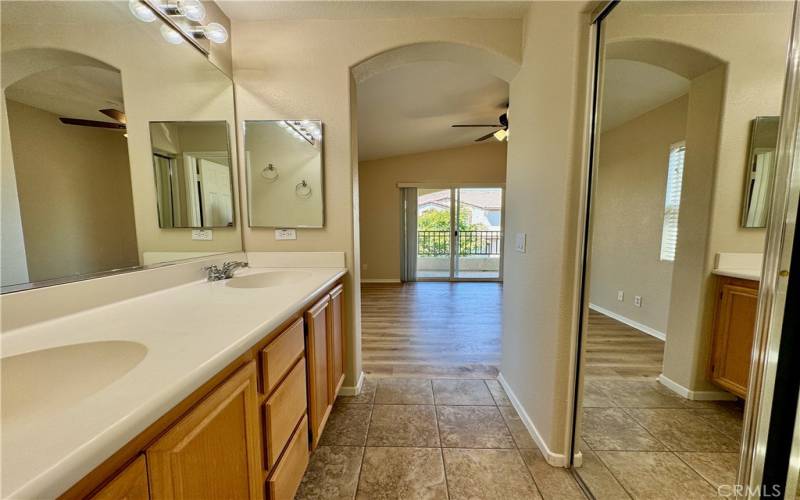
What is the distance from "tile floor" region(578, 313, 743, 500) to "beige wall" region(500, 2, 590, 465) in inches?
7.4

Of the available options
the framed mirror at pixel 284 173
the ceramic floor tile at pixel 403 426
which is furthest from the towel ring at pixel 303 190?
the ceramic floor tile at pixel 403 426

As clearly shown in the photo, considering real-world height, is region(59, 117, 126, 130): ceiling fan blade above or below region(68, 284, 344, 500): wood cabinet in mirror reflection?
above

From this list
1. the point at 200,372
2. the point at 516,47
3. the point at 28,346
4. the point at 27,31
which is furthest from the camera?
the point at 516,47

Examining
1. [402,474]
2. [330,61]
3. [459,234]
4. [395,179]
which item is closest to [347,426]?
[402,474]

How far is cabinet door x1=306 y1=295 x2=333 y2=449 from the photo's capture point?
49.1 inches

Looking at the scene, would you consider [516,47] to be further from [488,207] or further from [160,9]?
[488,207]

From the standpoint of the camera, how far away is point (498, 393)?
1.92m

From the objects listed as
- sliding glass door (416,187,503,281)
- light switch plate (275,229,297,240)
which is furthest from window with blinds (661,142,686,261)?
sliding glass door (416,187,503,281)

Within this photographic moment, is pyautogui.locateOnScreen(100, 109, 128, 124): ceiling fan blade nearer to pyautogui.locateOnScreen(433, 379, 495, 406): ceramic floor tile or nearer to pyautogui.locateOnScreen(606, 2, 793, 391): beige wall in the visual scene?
pyautogui.locateOnScreen(606, 2, 793, 391): beige wall

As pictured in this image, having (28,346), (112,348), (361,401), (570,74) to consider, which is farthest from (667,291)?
(28,346)

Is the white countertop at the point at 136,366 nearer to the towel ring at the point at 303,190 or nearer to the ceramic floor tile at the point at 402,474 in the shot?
the towel ring at the point at 303,190

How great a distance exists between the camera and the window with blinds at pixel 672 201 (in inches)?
40.9

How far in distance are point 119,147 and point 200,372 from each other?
3.51 feet

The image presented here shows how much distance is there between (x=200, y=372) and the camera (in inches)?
21.8
